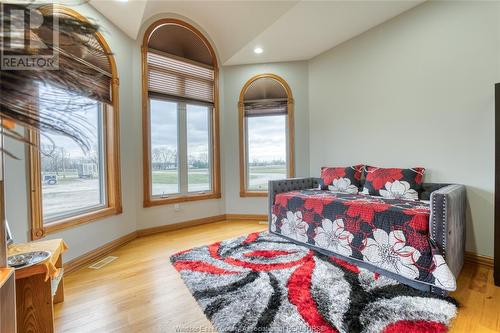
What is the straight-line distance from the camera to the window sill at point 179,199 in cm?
335

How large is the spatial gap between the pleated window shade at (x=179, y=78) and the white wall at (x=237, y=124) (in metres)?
0.34

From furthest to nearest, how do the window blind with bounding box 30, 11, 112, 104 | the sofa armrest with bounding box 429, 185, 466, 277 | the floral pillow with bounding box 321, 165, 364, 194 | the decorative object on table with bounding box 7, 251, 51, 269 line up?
the floral pillow with bounding box 321, 165, 364, 194
the sofa armrest with bounding box 429, 185, 466, 277
the decorative object on table with bounding box 7, 251, 51, 269
the window blind with bounding box 30, 11, 112, 104

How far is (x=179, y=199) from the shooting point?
143 inches

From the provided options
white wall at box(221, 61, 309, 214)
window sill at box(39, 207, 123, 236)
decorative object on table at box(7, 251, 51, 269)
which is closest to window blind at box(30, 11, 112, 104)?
decorative object on table at box(7, 251, 51, 269)

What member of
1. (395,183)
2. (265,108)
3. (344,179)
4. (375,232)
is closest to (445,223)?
(375,232)

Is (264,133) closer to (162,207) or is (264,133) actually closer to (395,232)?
(162,207)

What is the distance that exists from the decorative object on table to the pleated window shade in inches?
97.5

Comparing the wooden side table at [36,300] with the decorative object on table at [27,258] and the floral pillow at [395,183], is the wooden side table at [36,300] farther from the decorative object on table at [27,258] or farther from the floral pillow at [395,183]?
the floral pillow at [395,183]

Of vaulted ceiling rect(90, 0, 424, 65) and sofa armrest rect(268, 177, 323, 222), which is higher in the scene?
vaulted ceiling rect(90, 0, 424, 65)

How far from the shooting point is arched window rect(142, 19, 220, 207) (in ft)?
11.1

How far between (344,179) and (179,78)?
2855 mm

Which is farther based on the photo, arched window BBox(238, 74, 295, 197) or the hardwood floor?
arched window BBox(238, 74, 295, 197)

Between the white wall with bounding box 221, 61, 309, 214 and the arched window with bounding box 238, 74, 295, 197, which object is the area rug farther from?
the arched window with bounding box 238, 74, 295, 197

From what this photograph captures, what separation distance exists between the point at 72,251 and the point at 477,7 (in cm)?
455
